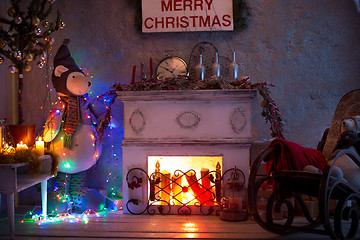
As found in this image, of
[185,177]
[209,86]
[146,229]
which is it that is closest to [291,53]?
[209,86]

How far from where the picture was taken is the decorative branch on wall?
420 cm

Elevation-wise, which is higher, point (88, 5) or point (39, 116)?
point (88, 5)

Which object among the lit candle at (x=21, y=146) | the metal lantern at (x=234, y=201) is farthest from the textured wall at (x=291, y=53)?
the lit candle at (x=21, y=146)

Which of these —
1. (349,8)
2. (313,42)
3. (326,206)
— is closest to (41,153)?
(326,206)

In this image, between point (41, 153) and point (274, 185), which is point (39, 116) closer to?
point (41, 153)

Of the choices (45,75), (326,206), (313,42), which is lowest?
(326,206)

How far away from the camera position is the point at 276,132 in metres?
3.67

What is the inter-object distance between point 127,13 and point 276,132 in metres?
2.28

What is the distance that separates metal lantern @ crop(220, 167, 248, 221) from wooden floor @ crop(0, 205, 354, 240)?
0.07 m

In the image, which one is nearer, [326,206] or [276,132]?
[326,206]

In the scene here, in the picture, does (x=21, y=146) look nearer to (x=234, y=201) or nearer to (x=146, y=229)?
(x=146, y=229)

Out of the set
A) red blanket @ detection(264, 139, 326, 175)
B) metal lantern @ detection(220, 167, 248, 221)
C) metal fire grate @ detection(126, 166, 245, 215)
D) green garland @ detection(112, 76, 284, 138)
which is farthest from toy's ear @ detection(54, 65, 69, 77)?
red blanket @ detection(264, 139, 326, 175)

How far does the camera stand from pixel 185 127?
12.1 feet

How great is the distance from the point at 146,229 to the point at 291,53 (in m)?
2.61
